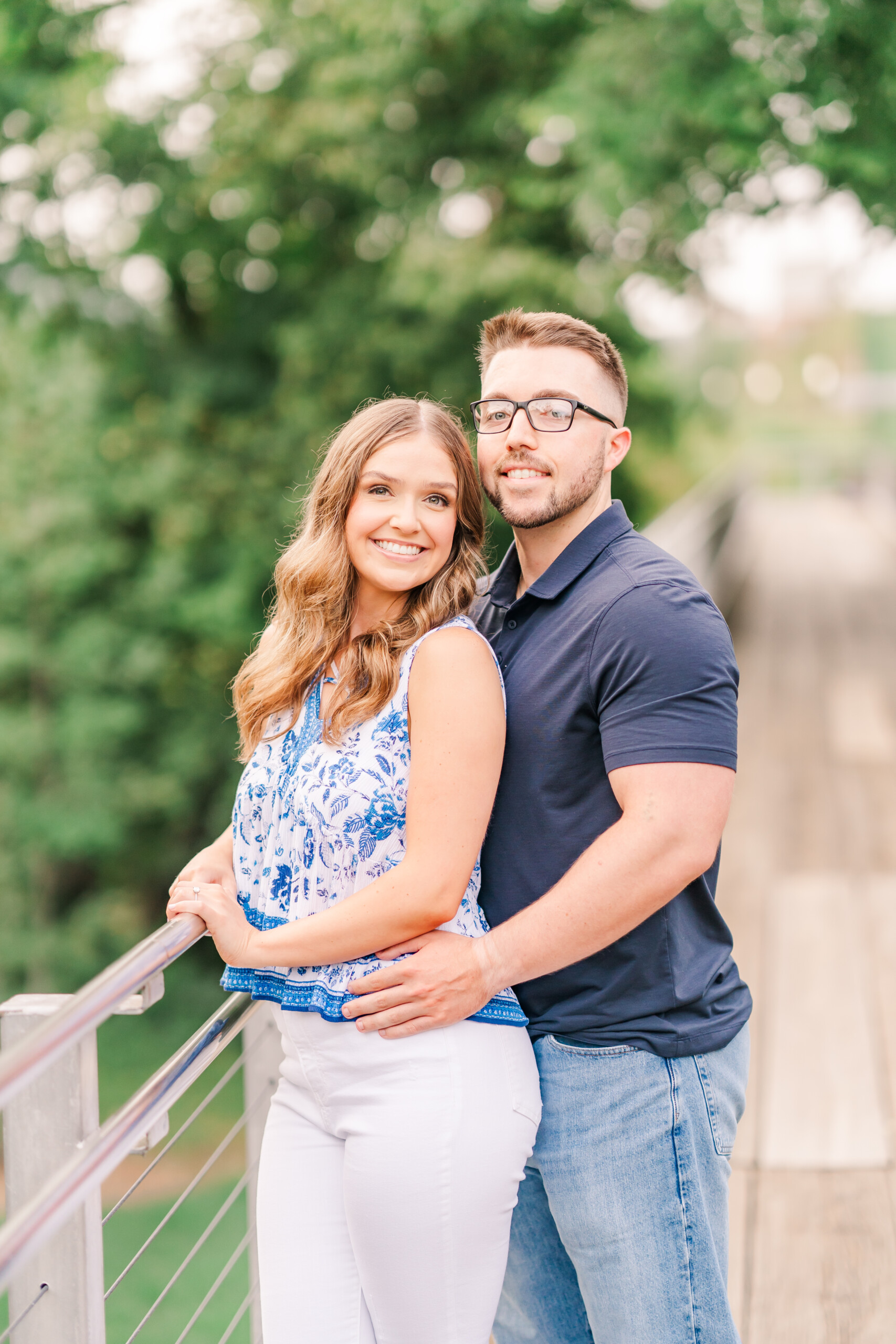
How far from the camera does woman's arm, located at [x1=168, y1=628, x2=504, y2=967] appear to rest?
60.1 inches

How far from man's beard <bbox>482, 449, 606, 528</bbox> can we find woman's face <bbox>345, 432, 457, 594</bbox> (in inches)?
4.2

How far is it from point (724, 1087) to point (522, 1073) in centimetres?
29

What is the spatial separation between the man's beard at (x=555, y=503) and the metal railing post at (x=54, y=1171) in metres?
0.90

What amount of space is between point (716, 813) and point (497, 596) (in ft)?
1.74

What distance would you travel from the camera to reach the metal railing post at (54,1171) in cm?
143

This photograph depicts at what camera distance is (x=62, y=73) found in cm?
887

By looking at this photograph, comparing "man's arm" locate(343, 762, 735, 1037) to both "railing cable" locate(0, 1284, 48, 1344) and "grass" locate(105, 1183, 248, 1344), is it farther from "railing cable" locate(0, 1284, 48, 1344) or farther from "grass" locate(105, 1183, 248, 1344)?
"grass" locate(105, 1183, 248, 1344)

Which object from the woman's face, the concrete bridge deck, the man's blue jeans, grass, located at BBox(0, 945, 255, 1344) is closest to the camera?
the man's blue jeans

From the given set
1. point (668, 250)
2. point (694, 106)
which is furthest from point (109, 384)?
point (694, 106)

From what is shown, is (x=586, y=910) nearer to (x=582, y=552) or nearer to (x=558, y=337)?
(x=582, y=552)

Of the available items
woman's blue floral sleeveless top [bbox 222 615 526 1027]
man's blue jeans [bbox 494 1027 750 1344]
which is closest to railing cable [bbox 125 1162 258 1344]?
woman's blue floral sleeveless top [bbox 222 615 526 1027]

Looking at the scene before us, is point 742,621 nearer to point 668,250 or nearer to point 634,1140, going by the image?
point 668,250

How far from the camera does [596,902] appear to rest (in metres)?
1.54

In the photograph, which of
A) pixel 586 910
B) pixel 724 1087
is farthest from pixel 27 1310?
pixel 724 1087
